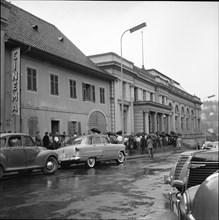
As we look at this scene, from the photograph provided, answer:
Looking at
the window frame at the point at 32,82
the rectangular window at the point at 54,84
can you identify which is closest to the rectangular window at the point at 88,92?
the rectangular window at the point at 54,84

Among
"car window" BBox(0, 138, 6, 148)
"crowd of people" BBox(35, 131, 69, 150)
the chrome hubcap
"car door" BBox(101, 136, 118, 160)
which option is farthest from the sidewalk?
"car window" BBox(0, 138, 6, 148)

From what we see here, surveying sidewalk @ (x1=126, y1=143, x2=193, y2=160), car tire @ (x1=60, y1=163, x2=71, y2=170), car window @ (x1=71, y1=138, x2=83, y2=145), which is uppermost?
car window @ (x1=71, y1=138, x2=83, y2=145)

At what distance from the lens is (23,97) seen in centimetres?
2164

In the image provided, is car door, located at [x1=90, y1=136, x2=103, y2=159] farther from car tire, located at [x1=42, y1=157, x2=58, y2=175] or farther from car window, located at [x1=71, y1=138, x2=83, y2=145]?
car tire, located at [x1=42, y1=157, x2=58, y2=175]

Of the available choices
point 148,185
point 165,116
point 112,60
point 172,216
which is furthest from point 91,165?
point 165,116

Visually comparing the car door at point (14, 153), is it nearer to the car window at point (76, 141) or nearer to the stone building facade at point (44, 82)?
the car window at point (76, 141)

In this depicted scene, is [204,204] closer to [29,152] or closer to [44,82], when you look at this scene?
[29,152]

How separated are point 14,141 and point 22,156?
67 cm

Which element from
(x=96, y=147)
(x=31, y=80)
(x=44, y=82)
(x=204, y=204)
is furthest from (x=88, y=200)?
(x=44, y=82)

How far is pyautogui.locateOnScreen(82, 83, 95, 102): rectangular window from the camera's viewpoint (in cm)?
2912

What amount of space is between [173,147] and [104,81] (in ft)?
48.0

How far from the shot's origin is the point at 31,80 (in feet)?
74.5

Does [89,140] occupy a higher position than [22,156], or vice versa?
[89,140]

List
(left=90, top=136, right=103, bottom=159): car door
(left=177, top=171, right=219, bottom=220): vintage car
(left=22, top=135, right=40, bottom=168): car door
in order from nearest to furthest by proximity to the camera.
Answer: (left=177, top=171, right=219, bottom=220): vintage car, (left=22, top=135, right=40, bottom=168): car door, (left=90, top=136, right=103, bottom=159): car door
